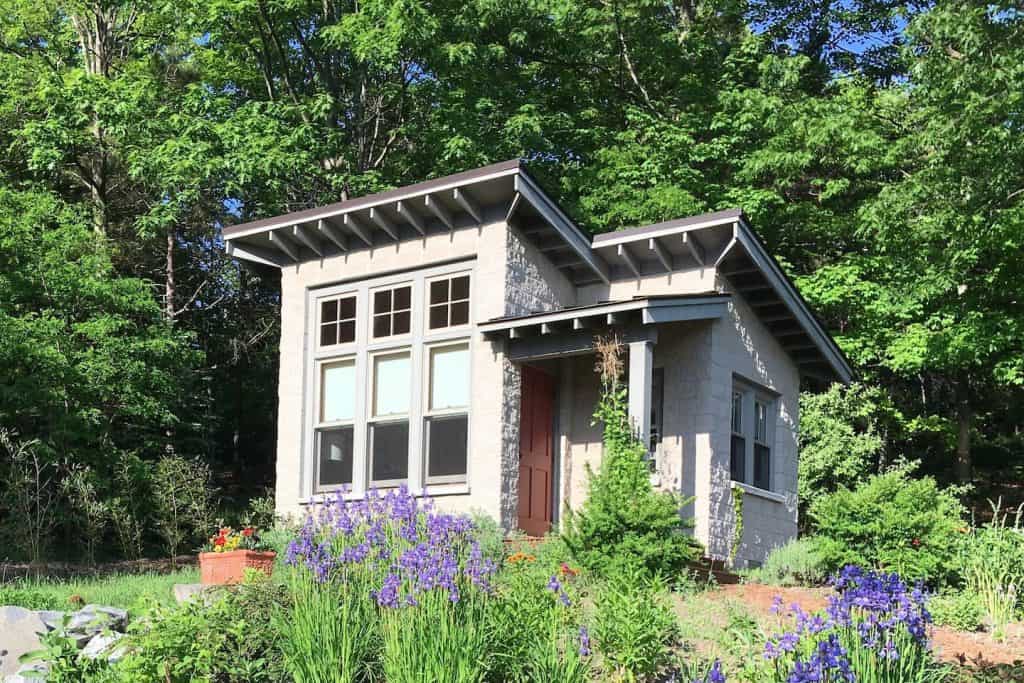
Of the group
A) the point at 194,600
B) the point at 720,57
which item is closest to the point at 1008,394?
the point at 720,57

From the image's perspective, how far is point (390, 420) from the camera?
16.1 meters

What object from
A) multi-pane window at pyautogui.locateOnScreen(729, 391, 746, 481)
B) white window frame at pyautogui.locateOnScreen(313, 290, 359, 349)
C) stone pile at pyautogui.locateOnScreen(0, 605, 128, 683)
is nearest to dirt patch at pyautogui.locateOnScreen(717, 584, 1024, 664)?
multi-pane window at pyautogui.locateOnScreen(729, 391, 746, 481)

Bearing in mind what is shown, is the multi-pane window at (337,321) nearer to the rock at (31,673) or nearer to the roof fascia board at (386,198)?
the roof fascia board at (386,198)

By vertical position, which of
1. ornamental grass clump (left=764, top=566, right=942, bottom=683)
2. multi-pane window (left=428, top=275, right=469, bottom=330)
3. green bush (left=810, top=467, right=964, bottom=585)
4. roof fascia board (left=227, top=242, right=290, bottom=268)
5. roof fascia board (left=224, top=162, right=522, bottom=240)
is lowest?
ornamental grass clump (left=764, top=566, right=942, bottom=683)

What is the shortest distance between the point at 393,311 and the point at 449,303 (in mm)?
975

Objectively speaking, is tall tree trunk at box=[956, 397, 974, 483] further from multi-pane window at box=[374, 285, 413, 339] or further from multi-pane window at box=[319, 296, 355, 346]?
multi-pane window at box=[319, 296, 355, 346]

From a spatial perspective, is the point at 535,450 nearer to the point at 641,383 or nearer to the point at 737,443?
the point at 641,383

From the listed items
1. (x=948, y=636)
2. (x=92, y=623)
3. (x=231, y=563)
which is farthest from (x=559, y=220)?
(x=92, y=623)

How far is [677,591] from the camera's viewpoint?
11.8m

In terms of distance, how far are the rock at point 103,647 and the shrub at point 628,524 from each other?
4.89m

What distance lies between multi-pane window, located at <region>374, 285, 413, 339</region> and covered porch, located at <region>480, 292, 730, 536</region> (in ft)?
5.15

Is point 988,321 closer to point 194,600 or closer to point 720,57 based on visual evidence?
point 720,57

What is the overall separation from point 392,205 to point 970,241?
12.3 meters

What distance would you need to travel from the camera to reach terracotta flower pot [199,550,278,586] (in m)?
12.6
